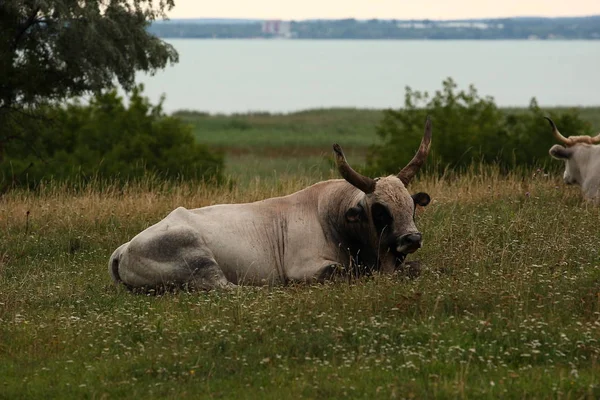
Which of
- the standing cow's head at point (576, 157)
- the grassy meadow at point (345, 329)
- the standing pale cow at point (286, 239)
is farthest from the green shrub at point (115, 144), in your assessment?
the standing pale cow at point (286, 239)

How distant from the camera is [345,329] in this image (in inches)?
360

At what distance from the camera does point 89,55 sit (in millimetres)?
25547

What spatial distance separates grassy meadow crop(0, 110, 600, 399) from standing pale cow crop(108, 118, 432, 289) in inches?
16.8

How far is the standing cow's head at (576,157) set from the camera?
17625mm

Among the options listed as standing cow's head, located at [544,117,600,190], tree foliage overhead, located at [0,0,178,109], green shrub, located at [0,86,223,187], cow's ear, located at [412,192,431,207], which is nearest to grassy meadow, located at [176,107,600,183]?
green shrub, located at [0,86,223,187]

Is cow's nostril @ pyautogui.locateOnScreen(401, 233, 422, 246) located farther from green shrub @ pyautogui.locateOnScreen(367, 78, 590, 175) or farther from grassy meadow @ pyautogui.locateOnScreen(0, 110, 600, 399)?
green shrub @ pyautogui.locateOnScreen(367, 78, 590, 175)

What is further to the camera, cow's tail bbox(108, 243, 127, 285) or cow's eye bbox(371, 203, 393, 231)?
cow's tail bbox(108, 243, 127, 285)

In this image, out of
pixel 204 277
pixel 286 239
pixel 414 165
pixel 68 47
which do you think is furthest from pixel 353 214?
pixel 68 47

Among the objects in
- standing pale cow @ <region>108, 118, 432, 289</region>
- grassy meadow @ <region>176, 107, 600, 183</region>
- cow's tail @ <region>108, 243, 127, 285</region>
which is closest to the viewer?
standing pale cow @ <region>108, 118, 432, 289</region>

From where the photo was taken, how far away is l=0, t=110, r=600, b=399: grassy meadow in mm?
8094

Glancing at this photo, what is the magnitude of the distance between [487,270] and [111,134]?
25226mm

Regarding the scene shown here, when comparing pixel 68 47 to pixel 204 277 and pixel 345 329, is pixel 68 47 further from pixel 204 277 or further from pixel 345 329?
pixel 345 329

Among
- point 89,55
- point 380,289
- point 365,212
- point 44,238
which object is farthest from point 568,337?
point 89,55

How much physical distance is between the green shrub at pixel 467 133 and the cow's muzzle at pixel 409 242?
18.1 meters
